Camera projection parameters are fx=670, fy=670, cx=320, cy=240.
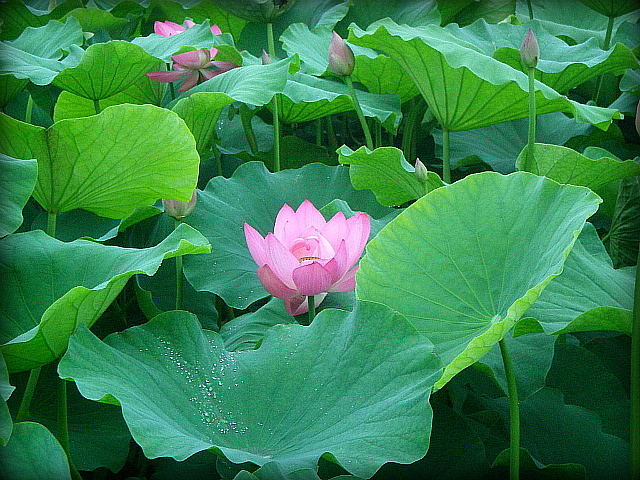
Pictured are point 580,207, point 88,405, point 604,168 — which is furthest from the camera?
point 604,168

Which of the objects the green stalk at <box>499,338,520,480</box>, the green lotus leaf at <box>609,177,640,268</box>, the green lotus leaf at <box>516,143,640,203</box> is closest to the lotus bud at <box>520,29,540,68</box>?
the green lotus leaf at <box>516,143,640,203</box>

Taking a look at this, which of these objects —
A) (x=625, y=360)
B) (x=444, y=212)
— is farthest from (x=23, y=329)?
(x=625, y=360)

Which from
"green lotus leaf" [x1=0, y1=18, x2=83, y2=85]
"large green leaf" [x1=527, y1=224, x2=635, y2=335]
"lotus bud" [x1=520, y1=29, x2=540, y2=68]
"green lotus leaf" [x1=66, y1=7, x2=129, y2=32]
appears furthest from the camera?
"green lotus leaf" [x1=66, y1=7, x2=129, y2=32]

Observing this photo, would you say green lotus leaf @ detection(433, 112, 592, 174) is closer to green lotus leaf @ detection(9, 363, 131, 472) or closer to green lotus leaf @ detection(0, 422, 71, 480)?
green lotus leaf @ detection(9, 363, 131, 472)

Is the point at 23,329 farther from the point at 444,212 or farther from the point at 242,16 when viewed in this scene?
the point at 242,16

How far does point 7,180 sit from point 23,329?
0.16m

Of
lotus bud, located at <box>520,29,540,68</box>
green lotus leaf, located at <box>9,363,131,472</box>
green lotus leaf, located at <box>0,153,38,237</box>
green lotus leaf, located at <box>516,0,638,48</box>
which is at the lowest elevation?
green lotus leaf, located at <box>9,363,131,472</box>

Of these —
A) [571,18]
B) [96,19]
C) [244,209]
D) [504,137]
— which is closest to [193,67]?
[244,209]

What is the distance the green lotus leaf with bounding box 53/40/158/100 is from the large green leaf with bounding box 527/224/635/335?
0.68 metres

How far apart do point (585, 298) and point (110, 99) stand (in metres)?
0.85

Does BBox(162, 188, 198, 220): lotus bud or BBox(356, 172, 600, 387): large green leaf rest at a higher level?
BBox(356, 172, 600, 387): large green leaf

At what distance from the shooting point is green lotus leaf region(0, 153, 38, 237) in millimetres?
684

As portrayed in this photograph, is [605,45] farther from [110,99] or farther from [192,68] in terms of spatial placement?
[110,99]

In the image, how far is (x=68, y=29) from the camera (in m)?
1.27
